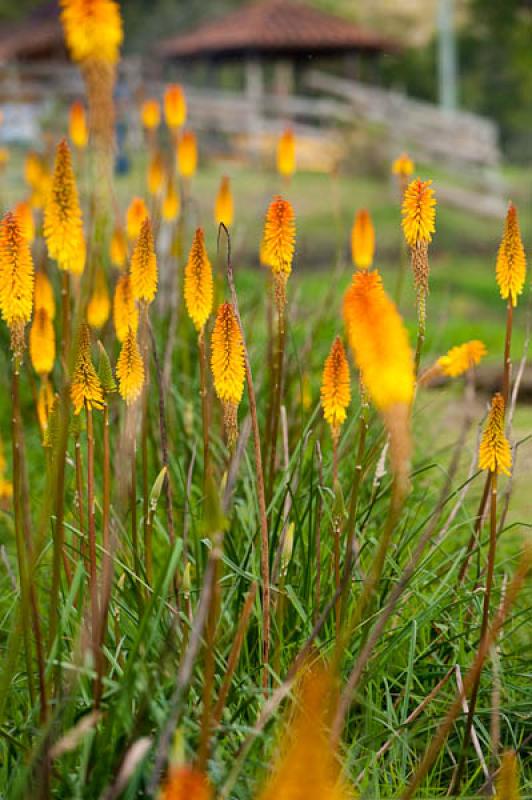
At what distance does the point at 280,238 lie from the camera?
1469mm

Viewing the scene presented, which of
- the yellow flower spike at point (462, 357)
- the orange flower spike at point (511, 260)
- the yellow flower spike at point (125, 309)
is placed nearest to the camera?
the orange flower spike at point (511, 260)

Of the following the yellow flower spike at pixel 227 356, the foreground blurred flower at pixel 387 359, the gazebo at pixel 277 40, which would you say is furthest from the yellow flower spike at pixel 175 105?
the gazebo at pixel 277 40

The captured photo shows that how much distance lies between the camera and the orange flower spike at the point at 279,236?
4.81ft

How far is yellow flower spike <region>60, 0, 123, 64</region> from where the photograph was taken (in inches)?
44.7

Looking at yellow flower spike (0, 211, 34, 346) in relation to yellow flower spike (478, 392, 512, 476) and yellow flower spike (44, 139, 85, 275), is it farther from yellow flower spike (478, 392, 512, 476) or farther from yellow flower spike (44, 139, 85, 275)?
yellow flower spike (478, 392, 512, 476)

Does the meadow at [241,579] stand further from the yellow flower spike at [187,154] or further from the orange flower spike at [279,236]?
the yellow flower spike at [187,154]

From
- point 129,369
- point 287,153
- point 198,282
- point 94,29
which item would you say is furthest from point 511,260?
point 287,153

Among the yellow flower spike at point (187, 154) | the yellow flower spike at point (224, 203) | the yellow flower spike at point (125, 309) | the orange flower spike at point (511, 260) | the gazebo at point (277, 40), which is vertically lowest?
the yellow flower spike at point (125, 309)

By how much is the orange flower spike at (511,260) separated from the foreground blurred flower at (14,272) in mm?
636

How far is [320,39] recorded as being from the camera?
24.8m

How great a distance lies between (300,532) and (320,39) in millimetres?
24434

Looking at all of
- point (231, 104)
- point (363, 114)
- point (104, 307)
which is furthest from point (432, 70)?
point (104, 307)

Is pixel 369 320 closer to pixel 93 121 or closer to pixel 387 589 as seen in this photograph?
pixel 93 121

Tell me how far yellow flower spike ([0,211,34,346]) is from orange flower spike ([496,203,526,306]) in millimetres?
636
